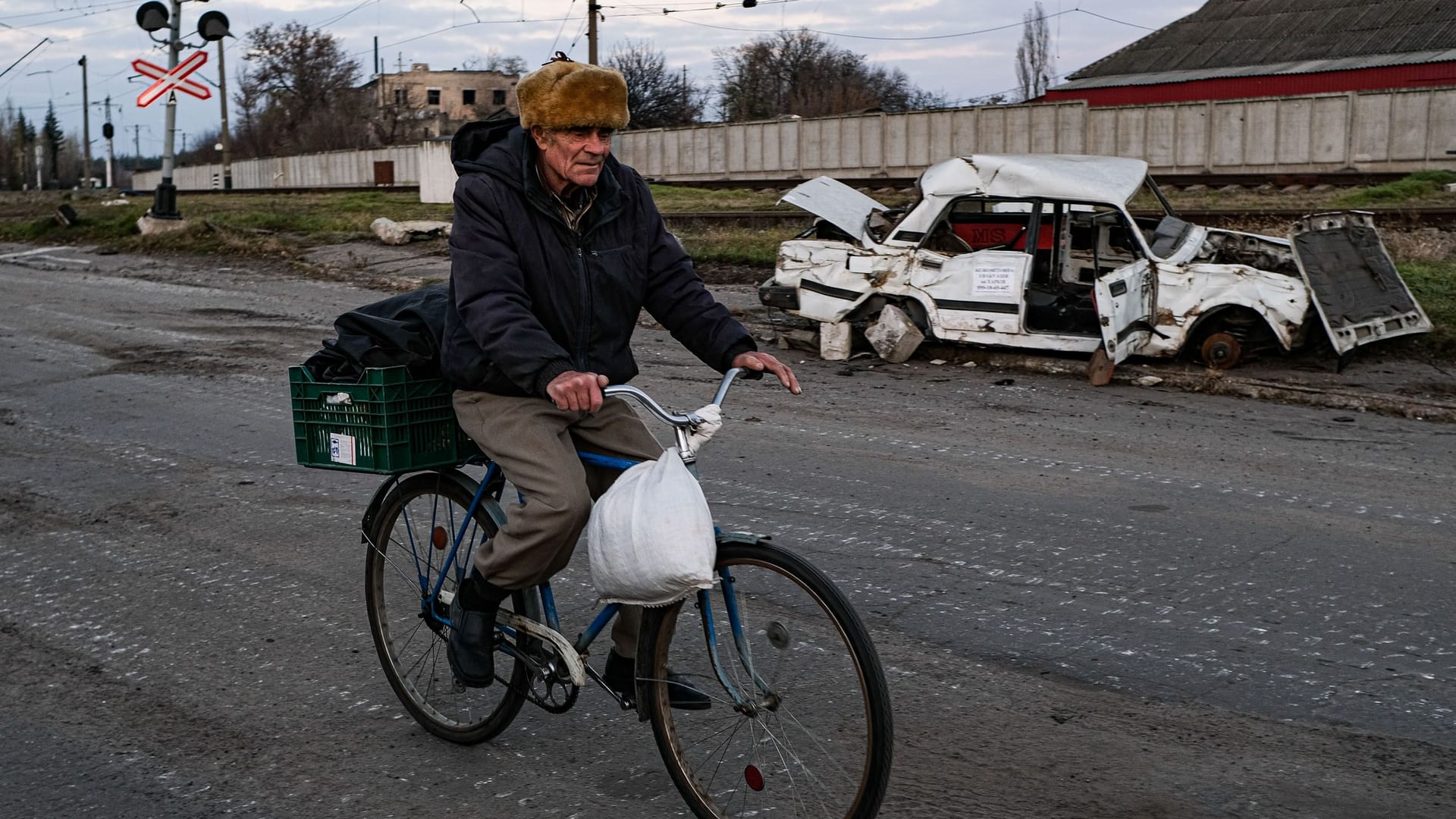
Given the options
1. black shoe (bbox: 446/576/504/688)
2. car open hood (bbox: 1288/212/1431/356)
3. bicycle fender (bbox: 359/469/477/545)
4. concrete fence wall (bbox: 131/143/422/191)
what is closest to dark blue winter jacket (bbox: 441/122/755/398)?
bicycle fender (bbox: 359/469/477/545)

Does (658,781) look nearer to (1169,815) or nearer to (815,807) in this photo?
(815,807)

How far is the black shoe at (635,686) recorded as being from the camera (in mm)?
3488

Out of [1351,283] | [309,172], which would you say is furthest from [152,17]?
[309,172]

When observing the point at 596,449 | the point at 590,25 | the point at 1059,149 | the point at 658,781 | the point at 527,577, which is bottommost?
the point at 658,781

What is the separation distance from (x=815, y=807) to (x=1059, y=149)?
121 feet

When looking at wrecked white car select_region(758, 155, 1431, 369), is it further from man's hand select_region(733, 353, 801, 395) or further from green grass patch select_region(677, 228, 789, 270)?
man's hand select_region(733, 353, 801, 395)

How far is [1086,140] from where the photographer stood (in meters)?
37.7

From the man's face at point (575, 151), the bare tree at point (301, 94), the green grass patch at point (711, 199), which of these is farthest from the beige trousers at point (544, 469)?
the bare tree at point (301, 94)

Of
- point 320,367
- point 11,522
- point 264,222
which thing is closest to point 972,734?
point 320,367

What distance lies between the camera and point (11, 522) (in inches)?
265

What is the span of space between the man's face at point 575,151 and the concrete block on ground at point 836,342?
8.50 m

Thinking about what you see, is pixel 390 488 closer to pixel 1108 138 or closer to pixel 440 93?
pixel 1108 138

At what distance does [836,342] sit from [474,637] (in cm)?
844

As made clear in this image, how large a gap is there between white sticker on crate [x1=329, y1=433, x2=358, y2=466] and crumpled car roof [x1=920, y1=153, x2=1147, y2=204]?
8.49m
